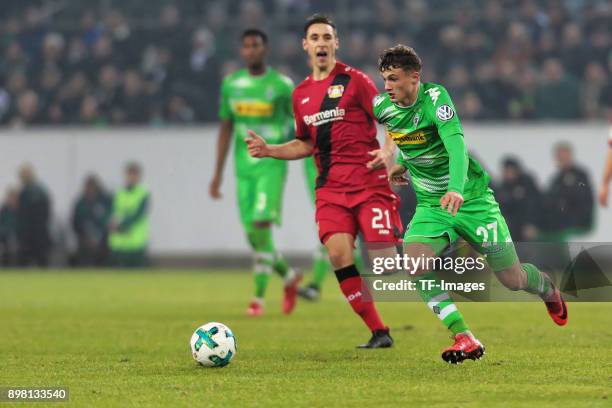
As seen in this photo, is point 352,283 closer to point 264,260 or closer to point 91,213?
point 264,260

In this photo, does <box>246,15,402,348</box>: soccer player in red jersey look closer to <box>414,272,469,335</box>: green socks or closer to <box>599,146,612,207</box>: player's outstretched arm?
<box>414,272,469,335</box>: green socks

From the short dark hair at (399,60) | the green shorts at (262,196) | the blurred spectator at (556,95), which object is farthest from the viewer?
the blurred spectator at (556,95)

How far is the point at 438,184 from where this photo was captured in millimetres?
8734

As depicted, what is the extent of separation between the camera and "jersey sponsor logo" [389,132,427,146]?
865 cm

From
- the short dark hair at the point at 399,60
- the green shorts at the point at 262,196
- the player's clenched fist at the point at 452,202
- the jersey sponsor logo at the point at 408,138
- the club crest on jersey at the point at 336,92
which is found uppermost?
the short dark hair at the point at 399,60

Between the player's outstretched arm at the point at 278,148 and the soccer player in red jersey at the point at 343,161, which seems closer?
the player's outstretched arm at the point at 278,148

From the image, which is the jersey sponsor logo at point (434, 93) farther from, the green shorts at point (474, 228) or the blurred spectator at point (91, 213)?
the blurred spectator at point (91, 213)

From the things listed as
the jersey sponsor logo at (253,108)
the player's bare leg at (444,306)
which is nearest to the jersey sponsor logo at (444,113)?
the player's bare leg at (444,306)

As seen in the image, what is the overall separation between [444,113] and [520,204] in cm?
1336

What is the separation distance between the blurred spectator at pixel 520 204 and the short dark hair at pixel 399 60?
42.9 feet

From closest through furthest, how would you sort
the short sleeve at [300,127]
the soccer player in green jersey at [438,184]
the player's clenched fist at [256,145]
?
1. the soccer player in green jersey at [438,184]
2. the player's clenched fist at [256,145]
3. the short sleeve at [300,127]

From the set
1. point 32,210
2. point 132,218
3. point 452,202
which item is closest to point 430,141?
point 452,202

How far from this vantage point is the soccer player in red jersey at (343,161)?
990 centimetres

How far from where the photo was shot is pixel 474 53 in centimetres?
2323
